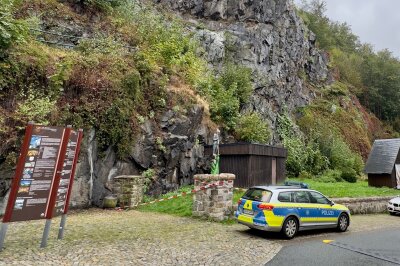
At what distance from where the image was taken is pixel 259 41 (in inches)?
1475

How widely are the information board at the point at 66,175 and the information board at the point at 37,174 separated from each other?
458mm

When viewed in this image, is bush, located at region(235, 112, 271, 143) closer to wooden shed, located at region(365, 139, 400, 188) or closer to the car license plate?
wooden shed, located at region(365, 139, 400, 188)

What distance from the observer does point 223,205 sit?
Result: 12.0 m

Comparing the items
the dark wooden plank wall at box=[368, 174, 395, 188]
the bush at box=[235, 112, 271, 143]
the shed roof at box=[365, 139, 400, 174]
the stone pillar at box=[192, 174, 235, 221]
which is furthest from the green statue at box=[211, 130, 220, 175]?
the dark wooden plank wall at box=[368, 174, 395, 188]

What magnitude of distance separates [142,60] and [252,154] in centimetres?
877

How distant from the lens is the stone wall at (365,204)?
15.9m

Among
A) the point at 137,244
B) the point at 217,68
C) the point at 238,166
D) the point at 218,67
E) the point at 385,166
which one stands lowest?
the point at 137,244

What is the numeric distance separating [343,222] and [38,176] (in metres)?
10.4

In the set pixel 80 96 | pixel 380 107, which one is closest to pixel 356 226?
pixel 80 96

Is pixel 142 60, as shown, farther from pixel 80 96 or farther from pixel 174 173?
pixel 174 173

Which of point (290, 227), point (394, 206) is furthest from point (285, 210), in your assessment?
point (394, 206)

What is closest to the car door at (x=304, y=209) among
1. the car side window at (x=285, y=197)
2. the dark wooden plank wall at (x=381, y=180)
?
the car side window at (x=285, y=197)

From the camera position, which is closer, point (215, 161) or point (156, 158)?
point (156, 158)

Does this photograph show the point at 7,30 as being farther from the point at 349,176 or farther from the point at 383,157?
the point at 383,157
